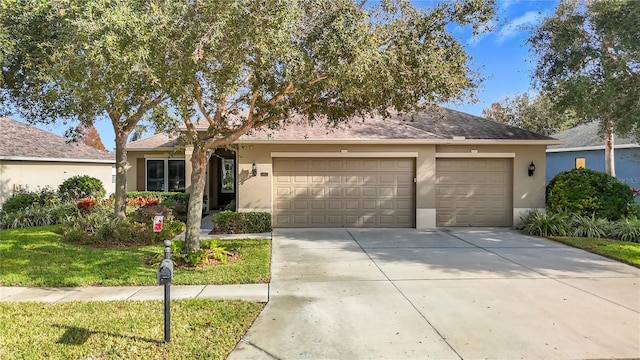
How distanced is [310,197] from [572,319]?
328 inches

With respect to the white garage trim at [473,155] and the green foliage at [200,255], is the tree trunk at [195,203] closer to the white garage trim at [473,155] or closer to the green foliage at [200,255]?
the green foliage at [200,255]

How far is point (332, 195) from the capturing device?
12117 millimetres

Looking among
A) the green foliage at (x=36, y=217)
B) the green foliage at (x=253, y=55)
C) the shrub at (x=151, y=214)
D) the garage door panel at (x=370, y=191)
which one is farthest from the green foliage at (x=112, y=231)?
the garage door panel at (x=370, y=191)

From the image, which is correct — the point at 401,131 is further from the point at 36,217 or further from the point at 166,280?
the point at 36,217

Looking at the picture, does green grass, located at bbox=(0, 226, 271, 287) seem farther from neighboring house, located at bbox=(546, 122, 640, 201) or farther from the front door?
neighboring house, located at bbox=(546, 122, 640, 201)

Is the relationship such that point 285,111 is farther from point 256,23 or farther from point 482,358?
point 482,358

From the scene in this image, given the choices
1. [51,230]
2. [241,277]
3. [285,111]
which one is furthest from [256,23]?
[51,230]

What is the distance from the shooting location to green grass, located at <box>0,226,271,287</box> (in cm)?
625

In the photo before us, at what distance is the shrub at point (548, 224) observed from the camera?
10562 millimetres

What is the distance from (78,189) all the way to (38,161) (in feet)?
7.44

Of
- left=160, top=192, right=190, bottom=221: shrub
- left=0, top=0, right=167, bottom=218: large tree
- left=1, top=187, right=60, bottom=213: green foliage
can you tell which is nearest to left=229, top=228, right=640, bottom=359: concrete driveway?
left=0, top=0, right=167, bottom=218: large tree

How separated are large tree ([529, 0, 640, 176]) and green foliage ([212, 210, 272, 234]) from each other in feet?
31.4

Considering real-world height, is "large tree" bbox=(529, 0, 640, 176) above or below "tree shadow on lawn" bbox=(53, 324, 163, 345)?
above

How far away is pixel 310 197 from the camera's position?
12.1m
